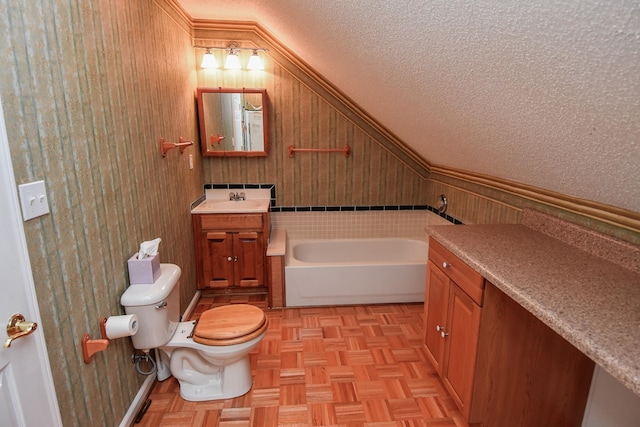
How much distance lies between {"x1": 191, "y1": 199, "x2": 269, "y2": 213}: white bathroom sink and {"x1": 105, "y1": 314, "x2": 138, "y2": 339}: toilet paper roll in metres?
1.49

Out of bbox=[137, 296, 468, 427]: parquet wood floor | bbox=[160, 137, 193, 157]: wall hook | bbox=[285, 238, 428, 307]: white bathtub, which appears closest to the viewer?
bbox=[137, 296, 468, 427]: parquet wood floor

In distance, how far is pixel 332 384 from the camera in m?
2.12

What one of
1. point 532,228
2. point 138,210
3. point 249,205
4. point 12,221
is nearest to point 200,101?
point 249,205

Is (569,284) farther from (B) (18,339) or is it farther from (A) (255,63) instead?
(A) (255,63)

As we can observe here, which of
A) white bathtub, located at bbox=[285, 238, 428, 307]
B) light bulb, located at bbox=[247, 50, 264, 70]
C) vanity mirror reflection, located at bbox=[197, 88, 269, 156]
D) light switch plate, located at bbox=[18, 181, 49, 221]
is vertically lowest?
white bathtub, located at bbox=[285, 238, 428, 307]

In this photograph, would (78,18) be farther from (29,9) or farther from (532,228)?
(532,228)

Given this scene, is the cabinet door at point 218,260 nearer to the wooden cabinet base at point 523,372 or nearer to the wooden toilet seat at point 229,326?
the wooden toilet seat at point 229,326

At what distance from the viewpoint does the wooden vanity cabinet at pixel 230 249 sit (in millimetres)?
3047

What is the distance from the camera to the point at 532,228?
6.64 feet

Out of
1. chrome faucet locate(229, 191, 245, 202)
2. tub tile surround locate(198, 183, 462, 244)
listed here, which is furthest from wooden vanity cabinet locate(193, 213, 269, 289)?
tub tile surround locate(198, 183, 462, 244)

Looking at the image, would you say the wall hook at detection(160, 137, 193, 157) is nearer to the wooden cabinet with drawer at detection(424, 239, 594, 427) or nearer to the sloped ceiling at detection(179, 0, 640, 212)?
the sloped ceiling at detection(179, 0, 640, 212)

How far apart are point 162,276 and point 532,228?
201cm

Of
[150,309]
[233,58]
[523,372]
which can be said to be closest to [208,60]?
[233,58]

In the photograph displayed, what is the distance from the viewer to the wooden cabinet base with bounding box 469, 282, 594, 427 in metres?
1.59
